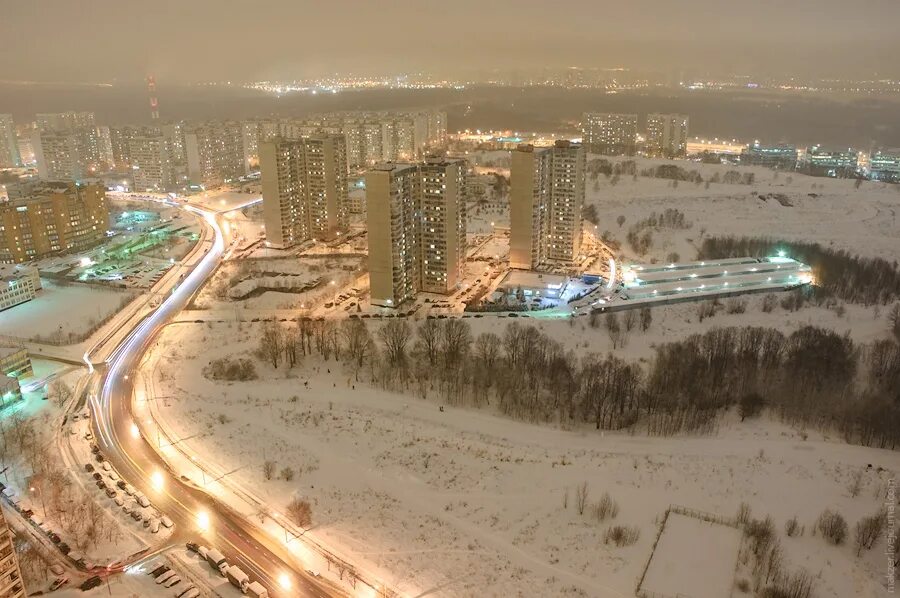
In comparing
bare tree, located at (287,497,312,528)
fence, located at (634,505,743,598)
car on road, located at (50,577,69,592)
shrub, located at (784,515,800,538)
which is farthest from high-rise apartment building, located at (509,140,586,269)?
car on road, located at (50,577,69,592)

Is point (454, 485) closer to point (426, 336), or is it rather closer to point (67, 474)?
point (426, 336)

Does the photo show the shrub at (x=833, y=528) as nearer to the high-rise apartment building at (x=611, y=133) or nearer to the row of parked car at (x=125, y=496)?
the row of parked car at (x=125, y=496)

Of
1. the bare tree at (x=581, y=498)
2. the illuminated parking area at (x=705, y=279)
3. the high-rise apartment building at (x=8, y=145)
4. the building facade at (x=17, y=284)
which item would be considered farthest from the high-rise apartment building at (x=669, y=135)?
the high-rise apartment building at (x=8, y=145)

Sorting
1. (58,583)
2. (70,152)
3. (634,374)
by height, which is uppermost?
(70,152)

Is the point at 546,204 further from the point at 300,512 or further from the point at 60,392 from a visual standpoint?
the point at 60,392

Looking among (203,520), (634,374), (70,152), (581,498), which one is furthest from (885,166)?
(70,152)

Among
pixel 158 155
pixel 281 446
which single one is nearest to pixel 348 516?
pixel 281 446

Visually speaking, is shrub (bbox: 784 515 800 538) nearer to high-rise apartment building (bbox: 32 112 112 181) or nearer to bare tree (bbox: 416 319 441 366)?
bare tree (bbox: 416 319 441 366)
